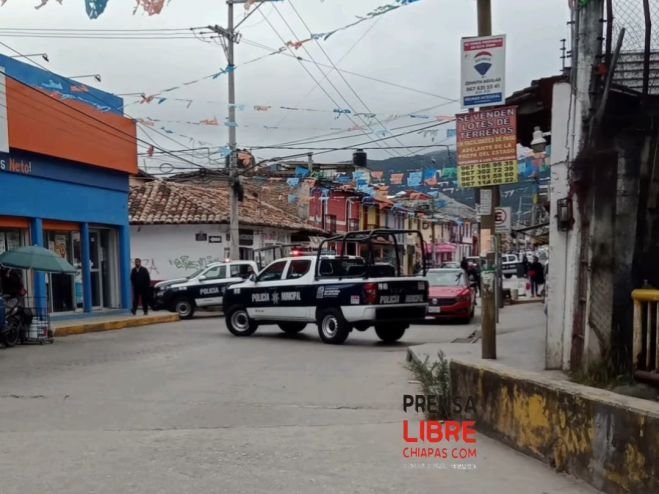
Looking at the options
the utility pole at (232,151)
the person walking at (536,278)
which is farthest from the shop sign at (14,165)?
the person walking at (536,278)

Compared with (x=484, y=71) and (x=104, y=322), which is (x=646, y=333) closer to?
(x=484, y=71)

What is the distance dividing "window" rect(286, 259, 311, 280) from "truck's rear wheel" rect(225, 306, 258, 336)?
1746 millimetres

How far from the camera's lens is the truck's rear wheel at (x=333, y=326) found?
15.0m

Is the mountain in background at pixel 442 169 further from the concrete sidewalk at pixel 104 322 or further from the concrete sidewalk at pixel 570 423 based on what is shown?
the concrete sidewalk at pixel 570 423

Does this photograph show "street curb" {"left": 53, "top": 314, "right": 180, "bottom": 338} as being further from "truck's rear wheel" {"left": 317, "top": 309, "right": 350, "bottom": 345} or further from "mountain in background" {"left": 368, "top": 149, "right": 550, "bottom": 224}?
"mountain in background" {"left": 368, "top": 149, "right": 550, "bottom": 224}

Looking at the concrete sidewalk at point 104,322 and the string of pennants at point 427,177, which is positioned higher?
the string of pennants at point 427,177

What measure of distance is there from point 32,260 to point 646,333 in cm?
1185

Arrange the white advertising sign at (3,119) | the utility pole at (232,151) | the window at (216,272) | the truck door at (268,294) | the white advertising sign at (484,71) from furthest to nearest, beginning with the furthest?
1. the utility pole at (232,151)
2. the window at (216,272)
3. the white advertising sign at (3,119)
4. the truck door at (268,294)
5. the white advertising sign at (484,71)

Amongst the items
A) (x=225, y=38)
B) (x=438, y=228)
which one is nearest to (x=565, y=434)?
(x=225, y=38)

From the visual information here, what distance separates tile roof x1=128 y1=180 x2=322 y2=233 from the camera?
106 ft

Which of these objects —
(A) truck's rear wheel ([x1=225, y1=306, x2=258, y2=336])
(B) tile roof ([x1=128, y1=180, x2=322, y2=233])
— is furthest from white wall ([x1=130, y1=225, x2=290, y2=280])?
(A) truck's rear wheel ([x1=225, y1=306, x2=258, y2=336])

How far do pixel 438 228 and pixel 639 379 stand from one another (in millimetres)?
76005

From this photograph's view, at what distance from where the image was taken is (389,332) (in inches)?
620

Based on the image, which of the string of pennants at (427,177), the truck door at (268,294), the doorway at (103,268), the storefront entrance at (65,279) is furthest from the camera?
the doorway at (103,268)
